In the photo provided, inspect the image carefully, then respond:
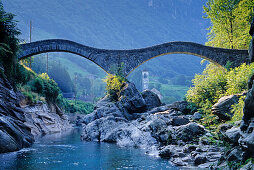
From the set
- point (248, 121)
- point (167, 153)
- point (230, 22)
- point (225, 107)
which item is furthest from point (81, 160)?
point (230, 22)

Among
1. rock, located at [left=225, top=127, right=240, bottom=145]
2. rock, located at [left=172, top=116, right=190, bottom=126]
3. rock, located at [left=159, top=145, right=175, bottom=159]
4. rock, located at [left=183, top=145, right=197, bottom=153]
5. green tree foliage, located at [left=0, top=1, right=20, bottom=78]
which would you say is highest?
green tree foliage, located at [left=0, top=1, right=20, bottom=78]

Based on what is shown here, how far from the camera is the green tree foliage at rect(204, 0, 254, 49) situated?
2458cm

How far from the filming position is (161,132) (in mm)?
12969

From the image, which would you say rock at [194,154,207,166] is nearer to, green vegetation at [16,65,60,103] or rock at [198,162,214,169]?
rock at [198,162,214,169]

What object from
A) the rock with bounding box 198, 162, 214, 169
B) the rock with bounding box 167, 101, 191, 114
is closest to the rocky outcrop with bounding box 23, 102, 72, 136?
the rock with bounding box 167, 101, 191, 114

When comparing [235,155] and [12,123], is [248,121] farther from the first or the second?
[12,123]

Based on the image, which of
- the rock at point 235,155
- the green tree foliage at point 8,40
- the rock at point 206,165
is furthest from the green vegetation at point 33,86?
the rock at point 235,155

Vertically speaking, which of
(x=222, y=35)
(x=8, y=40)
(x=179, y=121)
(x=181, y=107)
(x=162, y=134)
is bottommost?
(x=162, y=134)

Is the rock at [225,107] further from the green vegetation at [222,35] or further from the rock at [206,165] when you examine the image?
the rock at [206,165]

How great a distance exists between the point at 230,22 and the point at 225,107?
63.3 feet

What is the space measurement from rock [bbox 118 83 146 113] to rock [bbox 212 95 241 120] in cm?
958

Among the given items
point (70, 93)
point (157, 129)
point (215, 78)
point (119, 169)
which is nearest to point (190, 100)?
point (215, 78)

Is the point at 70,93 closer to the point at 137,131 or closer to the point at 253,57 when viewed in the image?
the point at 137,131

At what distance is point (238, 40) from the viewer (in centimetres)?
2553
